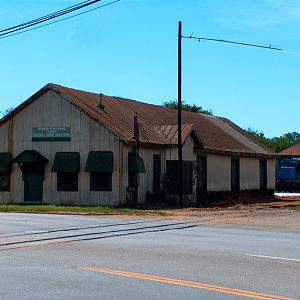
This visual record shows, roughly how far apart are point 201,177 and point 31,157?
10899 mm

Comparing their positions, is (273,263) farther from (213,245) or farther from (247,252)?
(213,245)

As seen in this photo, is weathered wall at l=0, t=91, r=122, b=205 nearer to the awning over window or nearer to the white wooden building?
the white wooden building

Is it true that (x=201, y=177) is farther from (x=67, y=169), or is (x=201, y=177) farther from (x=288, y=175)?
(x=288, y=175)

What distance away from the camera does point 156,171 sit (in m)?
36.2

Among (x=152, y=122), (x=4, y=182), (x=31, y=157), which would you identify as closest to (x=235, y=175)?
(x=152, y=122)

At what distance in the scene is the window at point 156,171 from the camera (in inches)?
1417

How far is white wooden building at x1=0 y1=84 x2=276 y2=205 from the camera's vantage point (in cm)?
3347

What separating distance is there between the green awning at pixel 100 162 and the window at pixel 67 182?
1311mm

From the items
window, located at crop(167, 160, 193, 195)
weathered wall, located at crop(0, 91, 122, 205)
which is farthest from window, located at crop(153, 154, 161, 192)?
weathered wall, located at crop(0, 91, 122, 205)

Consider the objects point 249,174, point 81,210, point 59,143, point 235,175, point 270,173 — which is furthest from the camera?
point 270,173

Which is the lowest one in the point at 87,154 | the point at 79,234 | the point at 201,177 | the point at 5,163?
the point at 79,234

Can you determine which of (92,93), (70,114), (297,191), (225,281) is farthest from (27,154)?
(297,191)

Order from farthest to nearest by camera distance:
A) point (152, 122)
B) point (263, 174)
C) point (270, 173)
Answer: point (270, 173), point (263, 174), point (152, 122)

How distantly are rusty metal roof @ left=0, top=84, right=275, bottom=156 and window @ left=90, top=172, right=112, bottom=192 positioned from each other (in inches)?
94.9
